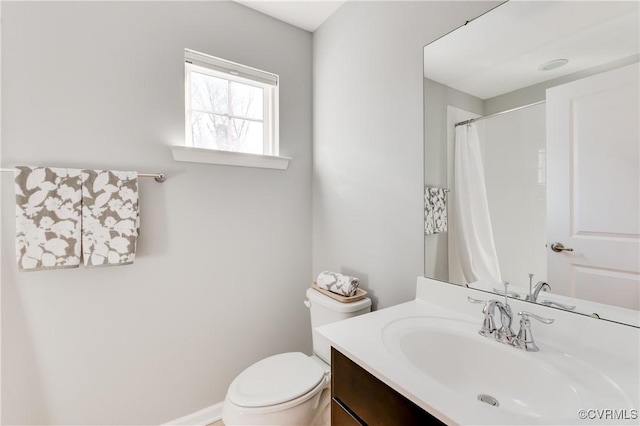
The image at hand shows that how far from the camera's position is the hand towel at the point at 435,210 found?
1.23m

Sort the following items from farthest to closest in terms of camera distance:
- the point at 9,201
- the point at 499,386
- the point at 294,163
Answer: the point at 294,163 < the point at 9,201 < the point at 499,386

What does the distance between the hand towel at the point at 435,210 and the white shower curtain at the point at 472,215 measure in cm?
5

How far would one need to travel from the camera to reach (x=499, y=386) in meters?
0.81

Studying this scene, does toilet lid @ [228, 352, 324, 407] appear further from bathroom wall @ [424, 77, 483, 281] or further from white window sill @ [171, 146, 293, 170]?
white window sill @ [171, 146, 293, 170]

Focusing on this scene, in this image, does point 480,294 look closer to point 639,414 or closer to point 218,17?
point 639,414

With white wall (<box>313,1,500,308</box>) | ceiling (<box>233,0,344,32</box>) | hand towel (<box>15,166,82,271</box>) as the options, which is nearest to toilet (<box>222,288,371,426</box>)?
white wall (<box>313,1,500,308</box>)

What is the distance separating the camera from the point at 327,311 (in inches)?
60.4

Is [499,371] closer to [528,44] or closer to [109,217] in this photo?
[528,44]

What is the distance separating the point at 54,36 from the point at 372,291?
6.18ft

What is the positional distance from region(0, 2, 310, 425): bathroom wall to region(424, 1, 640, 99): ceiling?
103 cm

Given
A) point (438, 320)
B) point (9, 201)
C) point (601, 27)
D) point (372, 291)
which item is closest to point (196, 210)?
point (9, 201)

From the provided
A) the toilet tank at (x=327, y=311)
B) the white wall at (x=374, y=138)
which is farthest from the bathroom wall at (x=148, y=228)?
the toilet tank at (x=327, y=311)

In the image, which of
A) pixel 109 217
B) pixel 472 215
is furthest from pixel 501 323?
pixel 109 217

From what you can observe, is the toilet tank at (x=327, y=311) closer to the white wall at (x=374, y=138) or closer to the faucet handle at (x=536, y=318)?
the white wall at (x=374, y=138)
